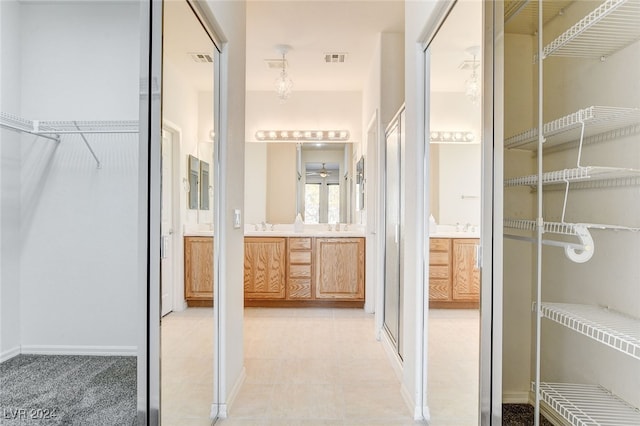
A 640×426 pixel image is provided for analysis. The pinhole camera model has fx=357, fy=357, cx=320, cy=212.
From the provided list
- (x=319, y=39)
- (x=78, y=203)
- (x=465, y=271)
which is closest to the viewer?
(x=78, y=203)

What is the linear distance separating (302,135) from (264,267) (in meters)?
1.78

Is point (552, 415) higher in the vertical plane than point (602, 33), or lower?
lower

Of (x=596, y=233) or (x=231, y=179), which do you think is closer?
(x=596, y=233)

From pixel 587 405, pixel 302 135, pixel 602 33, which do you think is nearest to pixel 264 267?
pixel 302 135

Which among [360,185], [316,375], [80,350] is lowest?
[316,375]

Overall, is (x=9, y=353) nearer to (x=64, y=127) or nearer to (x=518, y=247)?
(x=64, y=127)

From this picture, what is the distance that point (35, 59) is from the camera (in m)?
1.26

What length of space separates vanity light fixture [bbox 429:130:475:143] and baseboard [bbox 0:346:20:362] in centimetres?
173

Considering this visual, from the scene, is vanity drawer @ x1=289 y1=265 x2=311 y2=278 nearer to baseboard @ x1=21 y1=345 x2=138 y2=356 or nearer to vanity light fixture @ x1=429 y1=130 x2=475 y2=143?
vanity light fixture @ x1=429 y1=130 x2=475 y2=143

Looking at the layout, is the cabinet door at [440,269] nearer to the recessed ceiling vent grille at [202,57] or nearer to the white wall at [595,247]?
the white wall at [595,247]

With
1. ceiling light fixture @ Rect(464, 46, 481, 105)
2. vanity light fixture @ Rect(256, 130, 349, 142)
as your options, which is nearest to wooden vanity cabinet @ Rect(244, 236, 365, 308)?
vanity light fixture @ Rect(256, 130, 349, 142)

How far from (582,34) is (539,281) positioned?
2.24 feet

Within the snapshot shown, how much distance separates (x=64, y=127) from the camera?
1.34 m

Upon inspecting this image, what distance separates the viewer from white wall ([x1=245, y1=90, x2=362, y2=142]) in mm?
4660
